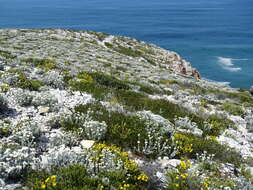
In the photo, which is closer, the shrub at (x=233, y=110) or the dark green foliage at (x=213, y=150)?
the dark green foliage at (x=213, y=150)

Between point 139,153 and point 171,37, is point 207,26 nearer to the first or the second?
point 171,37

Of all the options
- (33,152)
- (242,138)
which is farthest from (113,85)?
(33,152)

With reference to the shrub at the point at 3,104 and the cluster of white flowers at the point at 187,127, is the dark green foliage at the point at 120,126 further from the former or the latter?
the shrub at the point at 3,104

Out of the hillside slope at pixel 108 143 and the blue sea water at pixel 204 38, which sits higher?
the blue sea water at pixel 204 38

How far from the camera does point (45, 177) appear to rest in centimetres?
470

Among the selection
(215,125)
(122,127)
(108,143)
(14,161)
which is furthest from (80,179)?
(215,125)

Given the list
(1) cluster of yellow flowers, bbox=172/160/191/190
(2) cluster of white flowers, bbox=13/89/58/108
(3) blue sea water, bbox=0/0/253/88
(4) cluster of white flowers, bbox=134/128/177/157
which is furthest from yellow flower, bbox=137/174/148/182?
(3) blue sea water, bbox=0/0/253/88

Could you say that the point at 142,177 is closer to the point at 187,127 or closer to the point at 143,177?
the point at 143,177

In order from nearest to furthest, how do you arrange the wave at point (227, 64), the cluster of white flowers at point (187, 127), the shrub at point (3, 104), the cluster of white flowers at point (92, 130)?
the cluster of white flowers at point (92, 130) < the shrub at point (3, 104) < the cluster of white flowers at point (187, 127) < the wave at point (227, 64)

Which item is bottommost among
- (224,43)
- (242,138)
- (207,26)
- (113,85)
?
(242,138)

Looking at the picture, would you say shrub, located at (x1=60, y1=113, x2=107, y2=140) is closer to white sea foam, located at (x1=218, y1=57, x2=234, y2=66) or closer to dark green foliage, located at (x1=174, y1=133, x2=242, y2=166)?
dark green foliage, located at (x1=174, y1=133, x2=242, y2=166)

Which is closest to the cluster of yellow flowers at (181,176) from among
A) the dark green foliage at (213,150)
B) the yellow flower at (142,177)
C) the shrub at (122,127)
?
the yellow flower at (142,177)

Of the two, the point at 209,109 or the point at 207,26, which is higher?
the point at 207,26

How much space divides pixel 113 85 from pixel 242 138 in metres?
6.79
